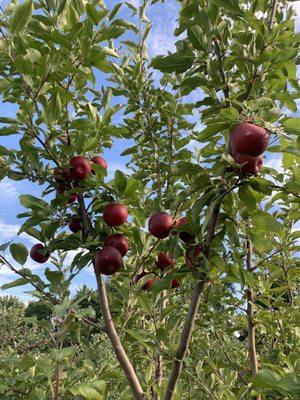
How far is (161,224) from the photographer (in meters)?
2.14

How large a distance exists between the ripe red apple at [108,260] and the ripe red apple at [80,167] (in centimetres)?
40

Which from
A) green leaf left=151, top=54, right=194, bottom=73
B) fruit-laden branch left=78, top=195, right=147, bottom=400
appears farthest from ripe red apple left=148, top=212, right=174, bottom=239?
green leaf left=151, top=54, right=194, bottom=73

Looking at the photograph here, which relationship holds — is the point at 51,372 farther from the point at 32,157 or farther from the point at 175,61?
the point at 175,61

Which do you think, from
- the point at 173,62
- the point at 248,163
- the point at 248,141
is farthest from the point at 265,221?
the point at 173,62

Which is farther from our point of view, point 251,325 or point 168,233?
point 251,325

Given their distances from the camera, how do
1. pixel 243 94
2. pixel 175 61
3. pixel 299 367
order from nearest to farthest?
pixel 243 94 → pixel 175 61 → pixel 299 367

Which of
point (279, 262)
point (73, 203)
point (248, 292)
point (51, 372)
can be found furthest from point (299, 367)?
point (73, 203)

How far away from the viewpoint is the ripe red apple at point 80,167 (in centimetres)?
219

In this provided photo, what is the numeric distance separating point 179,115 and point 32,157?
1.40 metres

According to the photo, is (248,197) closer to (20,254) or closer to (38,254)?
(38,254)

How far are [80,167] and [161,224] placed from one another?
20.1 inches

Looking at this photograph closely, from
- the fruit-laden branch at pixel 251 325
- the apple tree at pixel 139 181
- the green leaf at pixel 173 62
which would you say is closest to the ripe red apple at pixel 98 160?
the apple tree at pixel 139 181

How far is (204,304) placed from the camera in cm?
343

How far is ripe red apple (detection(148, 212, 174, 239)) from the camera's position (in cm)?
214
